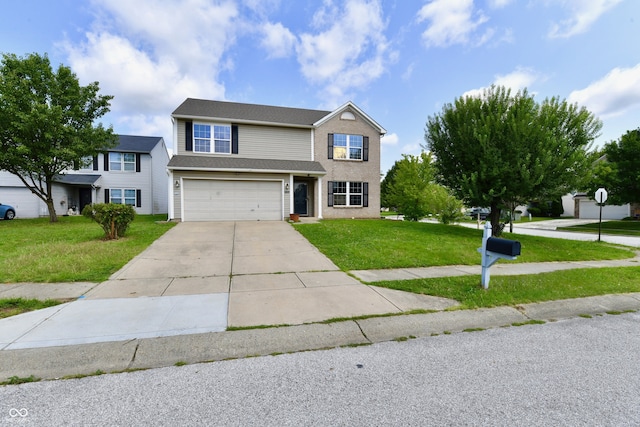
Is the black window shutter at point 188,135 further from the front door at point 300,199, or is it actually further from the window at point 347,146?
the window at point 347,146

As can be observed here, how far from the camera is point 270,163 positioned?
53.5 ft

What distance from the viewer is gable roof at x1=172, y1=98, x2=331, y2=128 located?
1588 centimetres

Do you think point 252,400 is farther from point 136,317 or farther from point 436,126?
point 436,126

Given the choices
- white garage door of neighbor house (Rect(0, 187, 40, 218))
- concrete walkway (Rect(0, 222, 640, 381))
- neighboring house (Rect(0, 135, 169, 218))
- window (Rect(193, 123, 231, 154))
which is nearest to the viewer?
concrete walkway (Rect(0, 222, 640, 381))

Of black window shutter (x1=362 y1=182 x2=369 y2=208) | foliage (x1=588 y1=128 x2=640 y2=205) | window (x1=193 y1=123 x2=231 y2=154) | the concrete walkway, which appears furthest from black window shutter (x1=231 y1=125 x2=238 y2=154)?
foliage (x1=588 y1=128 x2=640 y2=205)

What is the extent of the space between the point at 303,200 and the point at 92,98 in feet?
41.5

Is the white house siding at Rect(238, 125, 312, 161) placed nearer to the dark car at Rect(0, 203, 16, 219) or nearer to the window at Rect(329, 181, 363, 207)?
the window at Rect(329, 181, 363, 207)

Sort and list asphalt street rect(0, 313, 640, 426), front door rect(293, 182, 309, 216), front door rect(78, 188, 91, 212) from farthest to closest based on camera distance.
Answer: front door rect(78, 188, 91, 212) < front door rect(293, 182, 309, 216) < asphalt street rect(0, 313, 640, 426)

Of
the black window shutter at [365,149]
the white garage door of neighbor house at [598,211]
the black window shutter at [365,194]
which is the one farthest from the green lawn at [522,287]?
the white garage door of neighbor house at [598,211]

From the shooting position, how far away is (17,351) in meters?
3.05

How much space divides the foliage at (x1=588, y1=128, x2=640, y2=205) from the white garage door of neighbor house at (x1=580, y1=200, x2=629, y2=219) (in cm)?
881

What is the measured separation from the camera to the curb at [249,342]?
114 inches

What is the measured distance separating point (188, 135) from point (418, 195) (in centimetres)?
1587

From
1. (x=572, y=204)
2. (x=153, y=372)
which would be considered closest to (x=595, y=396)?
(x=153, y=372)
